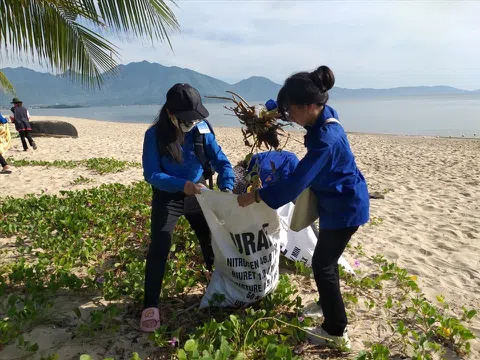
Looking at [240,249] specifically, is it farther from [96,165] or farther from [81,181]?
[96,165]

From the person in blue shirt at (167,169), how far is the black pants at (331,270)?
90 centimetres

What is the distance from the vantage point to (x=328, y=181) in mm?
2176

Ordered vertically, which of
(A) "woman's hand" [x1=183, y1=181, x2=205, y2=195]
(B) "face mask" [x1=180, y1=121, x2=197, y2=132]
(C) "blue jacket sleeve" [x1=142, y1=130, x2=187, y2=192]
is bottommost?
(A) "woman's hand" [x1=183, y1=181, x2=205, y2=195]

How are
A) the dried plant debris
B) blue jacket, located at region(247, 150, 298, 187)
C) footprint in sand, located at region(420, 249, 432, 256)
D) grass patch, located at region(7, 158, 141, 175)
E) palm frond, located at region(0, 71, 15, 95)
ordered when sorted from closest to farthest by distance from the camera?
the dried plant debris, blue jacket, located at region(247, 150, 298, 187), footprint in sand, located at region(420, 249, 432, 256), palm frond, located at region(0, 71, 15, 95), grass patch, located at region(7, 158, 141, 175)

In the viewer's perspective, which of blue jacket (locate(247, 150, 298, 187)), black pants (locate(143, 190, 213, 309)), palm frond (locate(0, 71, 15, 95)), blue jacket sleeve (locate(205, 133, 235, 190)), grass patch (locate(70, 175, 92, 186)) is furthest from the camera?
palm frond (locate(0, 71, 15, 95))

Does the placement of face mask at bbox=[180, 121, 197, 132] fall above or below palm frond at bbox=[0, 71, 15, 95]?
below

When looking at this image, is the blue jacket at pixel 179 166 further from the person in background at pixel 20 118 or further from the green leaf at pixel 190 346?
the person in background at pixel 20 118

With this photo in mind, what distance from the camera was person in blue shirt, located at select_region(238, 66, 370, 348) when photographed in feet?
6.66

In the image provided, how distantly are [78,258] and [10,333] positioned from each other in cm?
134

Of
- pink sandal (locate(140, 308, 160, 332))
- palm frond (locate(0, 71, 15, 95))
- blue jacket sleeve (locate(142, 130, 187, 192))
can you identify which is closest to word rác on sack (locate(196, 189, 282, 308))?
blue jacket sleeve (locate(142, 130, 187, 192))

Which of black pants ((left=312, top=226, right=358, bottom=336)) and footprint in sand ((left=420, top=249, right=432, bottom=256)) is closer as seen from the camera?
black pants ((left=312, top=226, right=358, bottom=336))

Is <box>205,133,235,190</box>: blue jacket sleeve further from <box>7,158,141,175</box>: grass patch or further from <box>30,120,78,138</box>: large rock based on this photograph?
<box>30,120,78,138</box>: large rock

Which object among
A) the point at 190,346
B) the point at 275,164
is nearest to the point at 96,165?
the point at 275,164

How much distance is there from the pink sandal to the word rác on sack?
0.35 m
